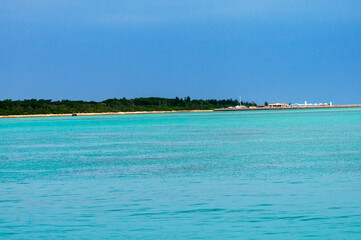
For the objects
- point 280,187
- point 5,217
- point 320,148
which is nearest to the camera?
point 5,217

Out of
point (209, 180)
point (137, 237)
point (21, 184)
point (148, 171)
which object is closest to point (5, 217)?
point (137, 237)

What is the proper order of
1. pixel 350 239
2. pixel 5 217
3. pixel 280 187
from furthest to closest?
pixel 280 187 < pixel 5 217 < pixel 350 239

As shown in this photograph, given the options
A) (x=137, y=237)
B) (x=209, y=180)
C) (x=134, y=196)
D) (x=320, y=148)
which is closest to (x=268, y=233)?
(x=137, y=237)

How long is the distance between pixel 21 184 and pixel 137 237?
9.04 meters

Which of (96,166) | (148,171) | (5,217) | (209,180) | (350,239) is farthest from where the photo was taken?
(96,166)

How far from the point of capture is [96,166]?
2566cm

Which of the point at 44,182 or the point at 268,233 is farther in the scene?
the point at 44,182

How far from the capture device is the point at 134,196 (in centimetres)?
1689

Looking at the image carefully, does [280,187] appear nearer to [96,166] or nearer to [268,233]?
[268,233]

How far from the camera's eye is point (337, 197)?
16062 millimetres

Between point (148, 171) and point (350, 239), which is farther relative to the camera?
point (148, 171)

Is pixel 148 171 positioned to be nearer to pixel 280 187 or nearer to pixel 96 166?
pixel 96 166

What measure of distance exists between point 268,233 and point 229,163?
13668mm

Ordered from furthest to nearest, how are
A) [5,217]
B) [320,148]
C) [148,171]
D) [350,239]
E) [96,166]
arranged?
[320,148], [96,166], [148,171], [5,217], [350,239]
